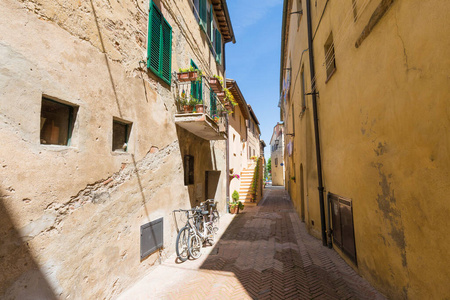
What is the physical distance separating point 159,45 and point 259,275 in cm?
598

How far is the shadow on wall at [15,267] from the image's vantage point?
2525mm

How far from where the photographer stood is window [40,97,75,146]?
125 inches

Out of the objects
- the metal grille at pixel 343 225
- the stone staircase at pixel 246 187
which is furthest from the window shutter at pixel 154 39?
the stone staircase at pixel 246 187

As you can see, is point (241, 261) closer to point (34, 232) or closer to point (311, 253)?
point (311, 253)

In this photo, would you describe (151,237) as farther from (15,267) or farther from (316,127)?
(316,127)

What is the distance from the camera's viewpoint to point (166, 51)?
6.41 meters

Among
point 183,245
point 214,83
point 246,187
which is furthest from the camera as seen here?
point 246,187

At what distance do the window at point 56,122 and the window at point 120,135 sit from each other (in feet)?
3.26

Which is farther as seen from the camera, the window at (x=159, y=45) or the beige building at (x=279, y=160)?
the beige building at (x=279, y=160)

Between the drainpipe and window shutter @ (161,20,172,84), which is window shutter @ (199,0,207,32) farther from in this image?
the drainpipe

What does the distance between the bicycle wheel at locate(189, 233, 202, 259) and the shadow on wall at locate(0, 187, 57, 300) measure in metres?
3.58

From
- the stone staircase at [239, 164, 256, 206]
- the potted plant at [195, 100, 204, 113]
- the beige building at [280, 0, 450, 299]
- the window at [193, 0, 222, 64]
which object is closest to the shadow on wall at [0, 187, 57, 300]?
the beige building at [280, 0, 450, 299]

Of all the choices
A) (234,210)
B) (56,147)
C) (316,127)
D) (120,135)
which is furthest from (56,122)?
(234,210)

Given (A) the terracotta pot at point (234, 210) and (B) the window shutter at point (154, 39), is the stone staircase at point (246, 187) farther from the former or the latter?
(B) the window shutter at point (154, 39)
